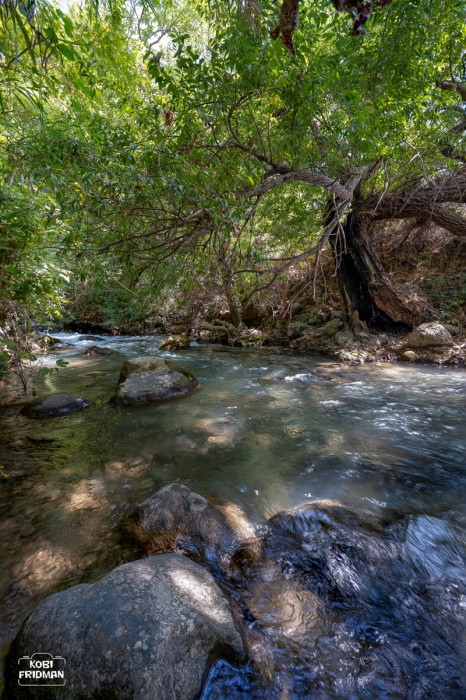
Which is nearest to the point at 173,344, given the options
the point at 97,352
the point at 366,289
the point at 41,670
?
the point at 97,352

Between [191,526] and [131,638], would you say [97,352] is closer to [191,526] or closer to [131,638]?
[191,526]

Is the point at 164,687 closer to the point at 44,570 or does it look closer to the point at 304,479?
the point at 44,570

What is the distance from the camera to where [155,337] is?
516 inches

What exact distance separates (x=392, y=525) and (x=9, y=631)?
2.57m

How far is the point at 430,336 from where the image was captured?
7918mm

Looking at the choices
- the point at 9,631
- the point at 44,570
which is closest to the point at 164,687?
the point at 9,631

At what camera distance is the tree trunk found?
9.18 m

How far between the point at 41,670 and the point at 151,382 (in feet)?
14.5

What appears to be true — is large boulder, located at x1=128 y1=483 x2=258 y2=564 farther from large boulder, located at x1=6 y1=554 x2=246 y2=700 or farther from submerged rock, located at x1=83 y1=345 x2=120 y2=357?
submerged rock, located at x1=83 y1=345 x2=120 y2=357

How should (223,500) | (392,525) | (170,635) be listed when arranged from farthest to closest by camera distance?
(223,500)
(392,525)
(170,635)

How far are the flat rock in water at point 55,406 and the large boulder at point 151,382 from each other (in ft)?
1.69

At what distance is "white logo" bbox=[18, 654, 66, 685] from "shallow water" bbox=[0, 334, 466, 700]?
341mm

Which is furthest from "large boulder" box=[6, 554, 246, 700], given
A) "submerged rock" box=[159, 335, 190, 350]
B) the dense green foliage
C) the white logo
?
"submerged rock" box=[159, 335, 190, 350]

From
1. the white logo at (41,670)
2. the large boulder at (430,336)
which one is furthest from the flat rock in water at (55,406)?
the large boulder at (430,336)
